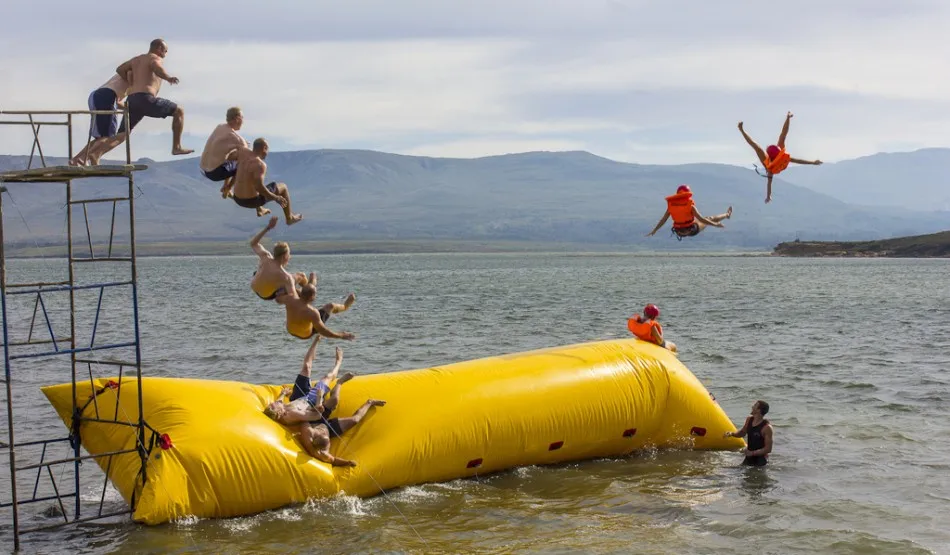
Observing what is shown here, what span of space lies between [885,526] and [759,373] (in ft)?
40.2

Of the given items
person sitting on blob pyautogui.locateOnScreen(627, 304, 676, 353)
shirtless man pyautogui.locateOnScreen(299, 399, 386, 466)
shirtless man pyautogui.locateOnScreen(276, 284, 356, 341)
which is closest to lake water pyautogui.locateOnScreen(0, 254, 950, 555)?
shirtless man pyautogui.locateOnScreen(299, 399, 386, 466)

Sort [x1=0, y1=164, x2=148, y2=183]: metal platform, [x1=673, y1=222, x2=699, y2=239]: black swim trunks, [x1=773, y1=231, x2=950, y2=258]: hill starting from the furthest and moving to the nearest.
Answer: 1. [x1=773, y1=231, x2=950, y2=258]: hill
2. [x1=673, y1=222, x2=699, y2=239]: black swim trunks
3. [x1=0, y1=164, x2=148, y2=183]: metal platform

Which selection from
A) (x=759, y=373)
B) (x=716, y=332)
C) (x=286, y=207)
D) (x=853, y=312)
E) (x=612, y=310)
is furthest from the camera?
(x=612, y=310)

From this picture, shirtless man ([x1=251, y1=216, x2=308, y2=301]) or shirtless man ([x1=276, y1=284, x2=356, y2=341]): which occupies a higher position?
shirtless man ([x1=251, y1=216, x2=308, y2=301])

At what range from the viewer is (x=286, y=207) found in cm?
1117

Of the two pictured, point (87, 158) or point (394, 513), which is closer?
point (87, 158)

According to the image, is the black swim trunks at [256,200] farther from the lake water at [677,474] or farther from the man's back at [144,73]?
the lake water at [677,474]

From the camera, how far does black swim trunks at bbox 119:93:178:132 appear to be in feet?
37.6

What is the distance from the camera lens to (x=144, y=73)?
37.6 feet

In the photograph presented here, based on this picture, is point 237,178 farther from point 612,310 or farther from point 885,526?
point 612,310

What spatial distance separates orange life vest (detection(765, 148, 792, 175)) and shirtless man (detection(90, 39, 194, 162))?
777 centimetres

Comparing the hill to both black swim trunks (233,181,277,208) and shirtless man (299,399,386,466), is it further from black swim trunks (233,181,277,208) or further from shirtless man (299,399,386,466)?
black swim trunks (233,181,277,208)

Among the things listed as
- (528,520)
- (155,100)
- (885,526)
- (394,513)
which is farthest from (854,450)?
(155,100)

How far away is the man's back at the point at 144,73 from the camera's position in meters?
11.4
